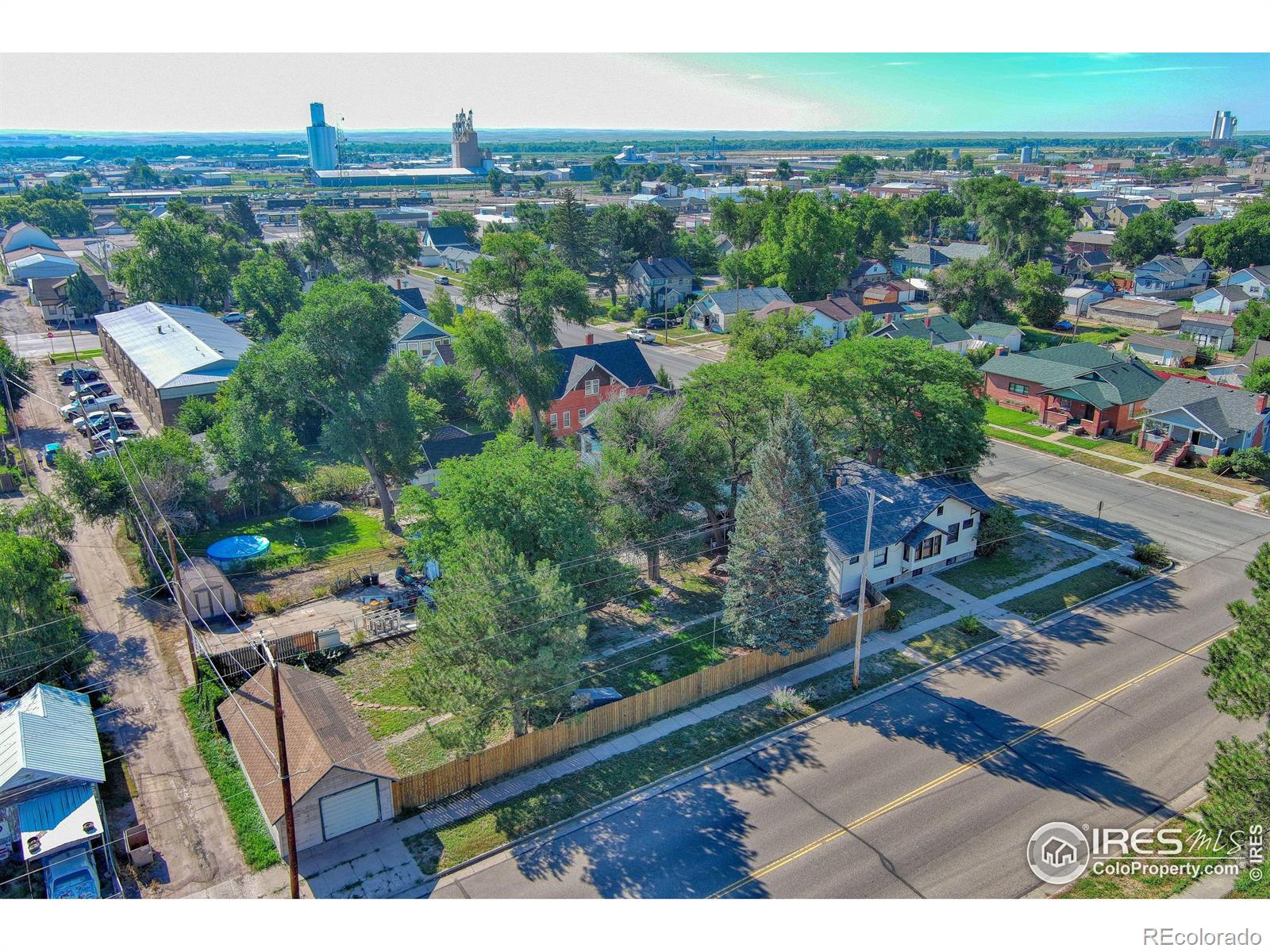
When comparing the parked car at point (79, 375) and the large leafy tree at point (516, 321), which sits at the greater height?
the large leafy tree at point (516, 321)

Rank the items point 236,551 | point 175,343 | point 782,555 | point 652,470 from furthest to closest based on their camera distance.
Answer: point 175,343
point 236,551
point 652,470
point 782,555

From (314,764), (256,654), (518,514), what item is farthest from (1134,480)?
(256,654)

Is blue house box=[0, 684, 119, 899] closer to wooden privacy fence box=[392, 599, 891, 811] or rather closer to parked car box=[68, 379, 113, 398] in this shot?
wooden privacy fence box=[392, 599, 891, 811]

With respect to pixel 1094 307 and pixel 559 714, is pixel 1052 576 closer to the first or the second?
pixel 559 714

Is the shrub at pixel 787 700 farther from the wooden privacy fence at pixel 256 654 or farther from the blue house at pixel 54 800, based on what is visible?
the blue house at pixel 54 800

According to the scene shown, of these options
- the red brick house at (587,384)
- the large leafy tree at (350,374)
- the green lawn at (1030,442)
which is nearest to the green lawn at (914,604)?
the green lawn at (1030,442)

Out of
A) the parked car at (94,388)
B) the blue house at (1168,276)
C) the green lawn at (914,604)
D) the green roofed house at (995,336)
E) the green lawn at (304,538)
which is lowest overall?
the green lawn at (914,604)

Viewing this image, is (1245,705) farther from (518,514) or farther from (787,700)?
(518,514)
